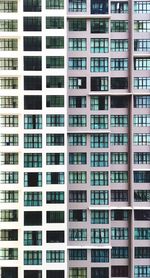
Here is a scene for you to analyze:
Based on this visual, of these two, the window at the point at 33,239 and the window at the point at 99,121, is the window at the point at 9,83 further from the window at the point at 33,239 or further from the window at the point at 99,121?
the window at the point at 33,239

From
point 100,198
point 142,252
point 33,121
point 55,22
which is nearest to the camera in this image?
point 55,22

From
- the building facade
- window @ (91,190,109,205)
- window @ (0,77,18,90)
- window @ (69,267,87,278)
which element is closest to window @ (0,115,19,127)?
the building facade

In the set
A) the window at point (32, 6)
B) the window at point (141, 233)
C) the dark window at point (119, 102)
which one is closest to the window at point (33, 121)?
the dark window at point (119, 102)

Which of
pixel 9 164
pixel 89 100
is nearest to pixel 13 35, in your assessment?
pixel 89 100

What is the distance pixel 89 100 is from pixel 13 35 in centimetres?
480

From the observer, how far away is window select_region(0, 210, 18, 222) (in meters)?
16.3

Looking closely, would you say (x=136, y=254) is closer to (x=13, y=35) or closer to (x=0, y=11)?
(x=13, y=35)

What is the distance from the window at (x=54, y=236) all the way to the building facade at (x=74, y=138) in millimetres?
46

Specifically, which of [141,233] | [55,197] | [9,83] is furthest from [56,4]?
[141,233]

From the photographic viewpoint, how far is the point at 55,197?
16.0 m

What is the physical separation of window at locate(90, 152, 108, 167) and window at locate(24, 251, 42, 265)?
502cm

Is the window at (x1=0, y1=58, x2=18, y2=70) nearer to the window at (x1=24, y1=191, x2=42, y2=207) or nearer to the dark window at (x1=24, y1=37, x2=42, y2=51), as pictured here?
the dark window at (x1=24, y1=37, x2=42, y2=51)

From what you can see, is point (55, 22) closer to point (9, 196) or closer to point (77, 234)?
point (9, 196)

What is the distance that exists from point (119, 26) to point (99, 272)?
12.4 metres
